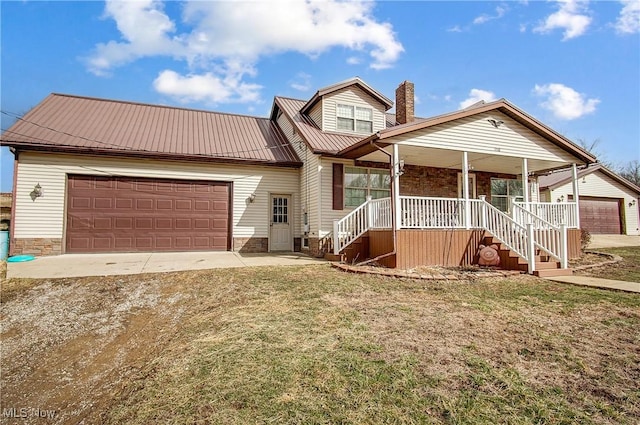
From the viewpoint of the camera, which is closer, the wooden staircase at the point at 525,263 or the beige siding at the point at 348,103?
the wooden staircase at the point at 525,263

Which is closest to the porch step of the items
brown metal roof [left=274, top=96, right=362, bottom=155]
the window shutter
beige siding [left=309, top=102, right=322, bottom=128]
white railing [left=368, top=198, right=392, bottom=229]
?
white railing [left=368, top=198, right=392, bottom=229]

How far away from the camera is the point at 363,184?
12.0 metres

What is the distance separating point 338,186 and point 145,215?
6477 millimetres

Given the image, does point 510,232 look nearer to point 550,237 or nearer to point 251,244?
point 550,237

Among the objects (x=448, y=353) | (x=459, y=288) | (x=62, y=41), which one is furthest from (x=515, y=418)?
(x=62, y=41)

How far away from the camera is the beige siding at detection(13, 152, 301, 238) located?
10102mm

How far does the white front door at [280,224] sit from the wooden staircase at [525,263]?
22.7 feet

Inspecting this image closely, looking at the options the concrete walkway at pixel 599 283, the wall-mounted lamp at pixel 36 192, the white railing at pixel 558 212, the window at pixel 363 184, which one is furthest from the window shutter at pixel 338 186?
the wall-mounted lamp at pixel 36 192

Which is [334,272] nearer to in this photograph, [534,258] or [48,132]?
[534,258]

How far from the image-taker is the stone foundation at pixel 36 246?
→ 32.5ft

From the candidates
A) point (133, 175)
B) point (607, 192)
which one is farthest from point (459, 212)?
point (607, 192)

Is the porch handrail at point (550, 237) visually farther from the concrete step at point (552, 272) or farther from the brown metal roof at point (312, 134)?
the brown metal roof at point (312, 134)

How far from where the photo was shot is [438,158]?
1143cm

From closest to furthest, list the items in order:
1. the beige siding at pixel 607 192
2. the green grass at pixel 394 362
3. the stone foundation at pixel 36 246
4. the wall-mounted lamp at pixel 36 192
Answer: the green grass at pixel 394 362 → the stone foundation at pixel 36 246 → the wall-mounted lamp at pixel 36 192 → the beige siding at pixel 607 192
